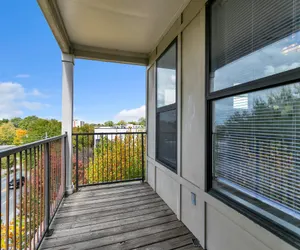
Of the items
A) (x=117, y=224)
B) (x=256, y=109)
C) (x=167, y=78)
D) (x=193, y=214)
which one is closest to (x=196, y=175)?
(x=193, y=214)

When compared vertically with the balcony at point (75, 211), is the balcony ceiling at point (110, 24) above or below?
above

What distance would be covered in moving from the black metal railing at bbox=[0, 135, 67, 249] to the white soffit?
1552 mm

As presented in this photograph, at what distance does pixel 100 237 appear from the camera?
1.78 metres

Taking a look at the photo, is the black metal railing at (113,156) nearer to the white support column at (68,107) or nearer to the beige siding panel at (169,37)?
the white support column at (68,107)

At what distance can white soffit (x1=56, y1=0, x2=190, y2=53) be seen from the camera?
6.37 feet

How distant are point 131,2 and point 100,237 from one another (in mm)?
2467

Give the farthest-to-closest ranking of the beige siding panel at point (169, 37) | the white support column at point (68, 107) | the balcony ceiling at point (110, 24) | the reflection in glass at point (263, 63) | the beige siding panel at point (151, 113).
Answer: the beige siding panel at point (151, 113)
the white support column at point (68, 107)
the beige siding panel at point (169, 37)
the balcony ceiling at point (110, 24)
the reflection in glass at point (263, 63)

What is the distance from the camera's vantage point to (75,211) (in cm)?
229

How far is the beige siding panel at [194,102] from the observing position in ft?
5.56

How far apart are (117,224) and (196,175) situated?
1068mm

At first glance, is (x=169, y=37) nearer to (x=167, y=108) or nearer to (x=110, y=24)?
(x=110, y=24)

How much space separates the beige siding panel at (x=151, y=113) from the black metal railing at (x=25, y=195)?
1655 millimetres

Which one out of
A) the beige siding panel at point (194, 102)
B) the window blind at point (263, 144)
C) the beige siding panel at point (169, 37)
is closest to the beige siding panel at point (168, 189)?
the beige siding panel at point (194, 102)

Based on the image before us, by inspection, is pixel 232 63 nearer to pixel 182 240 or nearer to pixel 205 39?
pixel 205 39
